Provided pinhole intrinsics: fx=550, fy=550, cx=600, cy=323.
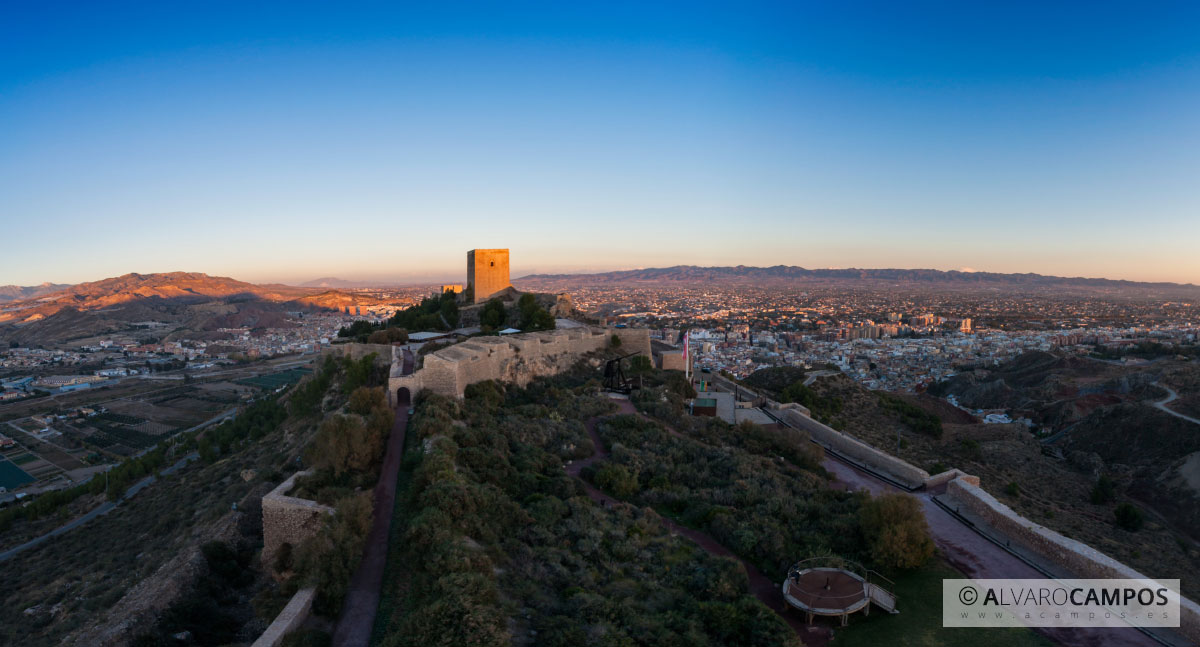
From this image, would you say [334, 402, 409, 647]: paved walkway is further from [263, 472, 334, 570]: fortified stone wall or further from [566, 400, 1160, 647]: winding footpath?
[566, 400, 1160, 647]: winding footpath

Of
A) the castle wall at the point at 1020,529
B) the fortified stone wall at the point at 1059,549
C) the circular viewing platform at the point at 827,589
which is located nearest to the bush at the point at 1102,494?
the castle wall at the point at 1020,529

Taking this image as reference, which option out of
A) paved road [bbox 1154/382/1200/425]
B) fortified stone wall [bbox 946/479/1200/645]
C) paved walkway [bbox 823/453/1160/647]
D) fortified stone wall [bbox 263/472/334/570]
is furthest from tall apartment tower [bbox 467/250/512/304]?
paved road [bbox 1154/382/1200/425]

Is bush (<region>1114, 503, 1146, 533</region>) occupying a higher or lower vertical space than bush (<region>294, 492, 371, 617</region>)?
lower

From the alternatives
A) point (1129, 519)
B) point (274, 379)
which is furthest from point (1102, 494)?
point (274, 379)

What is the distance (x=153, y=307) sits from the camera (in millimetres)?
116125

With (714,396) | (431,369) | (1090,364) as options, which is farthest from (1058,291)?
(431,369)

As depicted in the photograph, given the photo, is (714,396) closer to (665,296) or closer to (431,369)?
(431,369)

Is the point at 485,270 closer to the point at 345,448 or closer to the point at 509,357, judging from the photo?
the point at 509,357

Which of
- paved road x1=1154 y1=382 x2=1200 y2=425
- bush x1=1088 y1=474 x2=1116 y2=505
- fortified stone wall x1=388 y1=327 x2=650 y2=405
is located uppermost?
fortified stone wall x1=388 y1=327 x2=650 y2=405

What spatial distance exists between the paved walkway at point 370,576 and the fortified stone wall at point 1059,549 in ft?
36.0

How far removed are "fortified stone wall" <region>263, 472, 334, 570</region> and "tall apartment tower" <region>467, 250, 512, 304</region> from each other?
1976 cm

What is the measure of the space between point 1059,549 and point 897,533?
2928mm

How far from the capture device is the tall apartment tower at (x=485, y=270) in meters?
29.1

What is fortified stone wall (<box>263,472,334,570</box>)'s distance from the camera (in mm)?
9281
